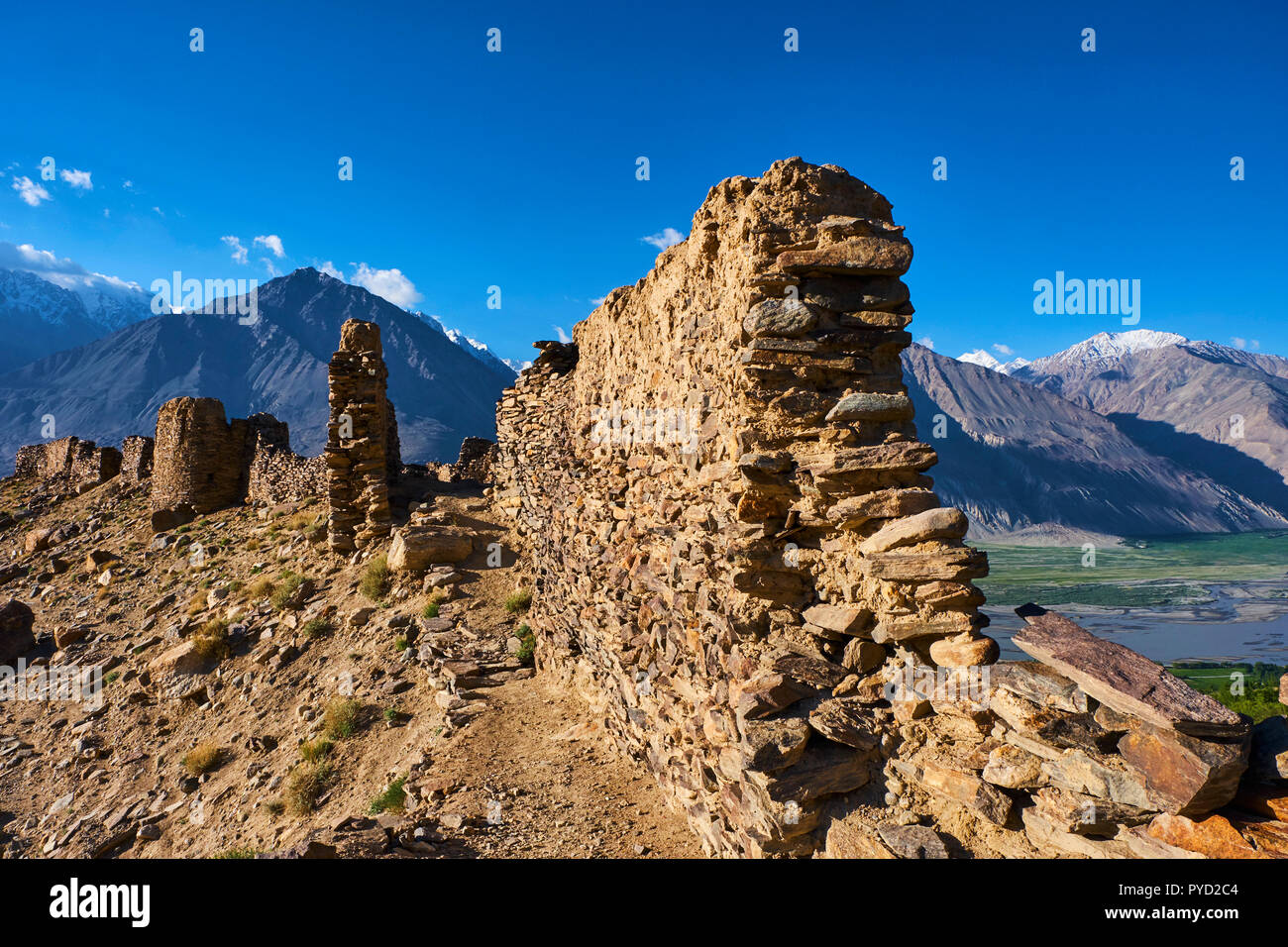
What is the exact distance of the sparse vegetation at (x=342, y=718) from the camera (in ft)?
27.0

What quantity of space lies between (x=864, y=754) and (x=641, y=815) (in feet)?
8.85

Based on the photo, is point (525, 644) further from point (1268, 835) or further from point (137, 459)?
point (137, 459)

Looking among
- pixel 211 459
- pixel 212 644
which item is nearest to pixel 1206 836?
pixel 212 644

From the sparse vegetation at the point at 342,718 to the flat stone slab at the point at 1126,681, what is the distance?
805 centimetres

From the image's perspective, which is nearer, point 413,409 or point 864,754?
point 864,754

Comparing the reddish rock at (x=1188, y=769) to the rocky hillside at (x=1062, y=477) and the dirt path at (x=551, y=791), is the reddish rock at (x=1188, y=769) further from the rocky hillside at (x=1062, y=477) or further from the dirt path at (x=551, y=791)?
the rocky hillside at (x=1062, y=477)

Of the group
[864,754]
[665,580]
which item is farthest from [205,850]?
[864,754]

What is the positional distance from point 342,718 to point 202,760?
2.32 meters

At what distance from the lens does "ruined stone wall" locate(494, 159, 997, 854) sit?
372 cm

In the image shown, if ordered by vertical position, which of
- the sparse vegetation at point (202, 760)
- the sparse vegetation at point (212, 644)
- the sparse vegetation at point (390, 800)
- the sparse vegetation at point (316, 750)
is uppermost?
the sparse vegetation at point (212, 644)

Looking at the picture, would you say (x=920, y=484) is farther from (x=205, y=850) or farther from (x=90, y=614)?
(x=90, y=614)

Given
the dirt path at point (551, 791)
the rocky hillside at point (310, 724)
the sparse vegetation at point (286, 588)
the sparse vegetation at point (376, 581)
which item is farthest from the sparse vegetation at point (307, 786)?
the sparse vegetation at point (286, 588)

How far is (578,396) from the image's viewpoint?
9.05m

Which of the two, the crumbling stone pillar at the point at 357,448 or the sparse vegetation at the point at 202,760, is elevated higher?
the crumbling stone pillar at the point at 357,448
